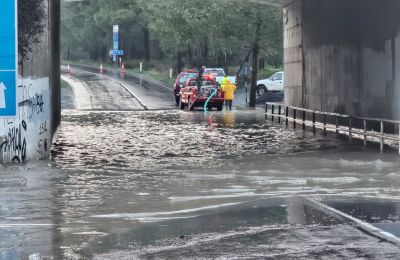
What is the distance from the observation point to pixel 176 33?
190 ft

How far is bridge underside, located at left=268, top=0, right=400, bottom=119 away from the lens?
26203 mm

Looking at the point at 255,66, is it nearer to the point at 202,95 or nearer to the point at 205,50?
the point at 202,95

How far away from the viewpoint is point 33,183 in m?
16.3

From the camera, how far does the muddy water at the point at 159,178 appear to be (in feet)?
39.4

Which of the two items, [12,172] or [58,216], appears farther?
[12,172]

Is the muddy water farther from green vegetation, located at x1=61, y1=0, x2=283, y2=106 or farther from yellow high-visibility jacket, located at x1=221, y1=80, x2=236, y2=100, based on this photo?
green vegetation, located at x1=61, y1=0, x2=283, y2=106

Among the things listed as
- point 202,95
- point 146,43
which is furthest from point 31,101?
point 146,43

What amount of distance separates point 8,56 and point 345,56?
47.4 ft

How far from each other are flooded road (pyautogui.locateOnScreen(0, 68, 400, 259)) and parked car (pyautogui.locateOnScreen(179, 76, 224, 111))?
57.7 feet

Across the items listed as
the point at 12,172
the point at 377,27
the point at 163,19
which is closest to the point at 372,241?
the point at 12,172

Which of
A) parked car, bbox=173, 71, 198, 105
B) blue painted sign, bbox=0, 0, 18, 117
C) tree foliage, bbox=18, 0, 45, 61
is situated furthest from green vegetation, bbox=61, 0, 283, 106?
blue painted sign, bbox=0, 0, 18, 117

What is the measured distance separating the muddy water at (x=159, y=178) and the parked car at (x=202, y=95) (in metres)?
15.8

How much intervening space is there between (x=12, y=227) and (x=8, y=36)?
8153mm

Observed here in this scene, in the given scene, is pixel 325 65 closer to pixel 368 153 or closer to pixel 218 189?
pixel 368 153
